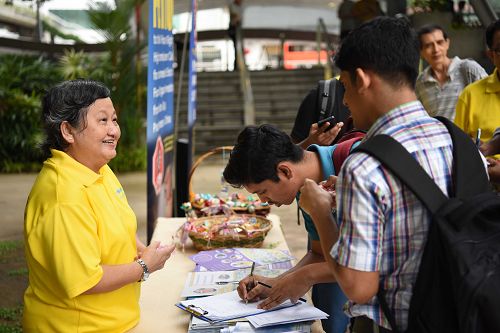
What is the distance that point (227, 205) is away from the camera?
332 cm

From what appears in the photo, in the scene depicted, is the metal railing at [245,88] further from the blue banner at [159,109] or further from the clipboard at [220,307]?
the clipboard at [220,307]

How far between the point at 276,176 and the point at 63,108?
67 centimetres

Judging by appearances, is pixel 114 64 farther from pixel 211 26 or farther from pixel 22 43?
pixel 211 26

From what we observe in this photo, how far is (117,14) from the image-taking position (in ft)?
30.7

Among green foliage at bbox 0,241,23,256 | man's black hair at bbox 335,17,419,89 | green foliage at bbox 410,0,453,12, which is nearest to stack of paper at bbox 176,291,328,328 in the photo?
man's black hair at bbox 335,17,419,89

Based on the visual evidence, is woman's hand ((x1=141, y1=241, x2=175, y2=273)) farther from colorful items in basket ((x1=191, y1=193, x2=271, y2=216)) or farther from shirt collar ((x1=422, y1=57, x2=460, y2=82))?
shirt collar ((x1=422, y1=57, x2=460, y2=82))

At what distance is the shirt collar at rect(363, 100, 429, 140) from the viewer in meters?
1.26

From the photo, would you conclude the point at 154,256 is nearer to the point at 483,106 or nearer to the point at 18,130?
the point at 483,106

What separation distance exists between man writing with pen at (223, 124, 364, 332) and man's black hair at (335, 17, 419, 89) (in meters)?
0.63

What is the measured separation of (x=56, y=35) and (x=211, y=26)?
12.8 meters

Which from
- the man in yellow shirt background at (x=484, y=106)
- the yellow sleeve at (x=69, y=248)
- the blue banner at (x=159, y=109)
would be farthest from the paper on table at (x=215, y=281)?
the man in yellow shirt background at (x=484, y=106)

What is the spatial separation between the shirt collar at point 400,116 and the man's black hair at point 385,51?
0.16 ft

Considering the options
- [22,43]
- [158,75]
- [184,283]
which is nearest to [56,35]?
[22,43]

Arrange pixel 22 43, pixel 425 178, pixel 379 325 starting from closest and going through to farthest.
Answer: pixel 425 178 → pixel 379 325 → pixel 22 43
